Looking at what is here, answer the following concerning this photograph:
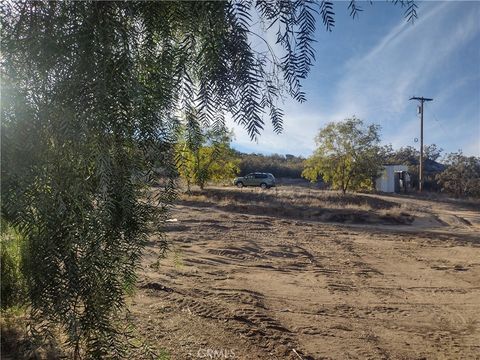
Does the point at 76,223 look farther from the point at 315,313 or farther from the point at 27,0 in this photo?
the point at 315,313

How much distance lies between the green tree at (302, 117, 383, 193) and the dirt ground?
1883 centimetres

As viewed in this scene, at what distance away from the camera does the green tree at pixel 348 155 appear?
3547 cm

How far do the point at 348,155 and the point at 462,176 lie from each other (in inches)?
495

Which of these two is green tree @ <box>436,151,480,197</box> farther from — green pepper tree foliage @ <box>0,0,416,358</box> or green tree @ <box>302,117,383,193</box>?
green pepper tree foliage @ <box>0,0,416,358</box>

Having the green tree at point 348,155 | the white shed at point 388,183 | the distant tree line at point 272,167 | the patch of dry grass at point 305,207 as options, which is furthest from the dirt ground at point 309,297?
the distant tree line at point 272,167

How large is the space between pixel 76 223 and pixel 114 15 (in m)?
1.00

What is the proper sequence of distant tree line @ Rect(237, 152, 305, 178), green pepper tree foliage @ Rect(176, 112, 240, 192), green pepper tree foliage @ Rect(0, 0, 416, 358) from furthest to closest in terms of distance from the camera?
distant tree line @ Rect(237, 152, 305, 178), green pepper tree foliage @ Rect(176, 112, 240, 192), green pepper tree foliage @ Rect(0, 0, 416, 358)

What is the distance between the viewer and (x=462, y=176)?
40.3 metres

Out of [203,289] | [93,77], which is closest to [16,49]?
[93,77]

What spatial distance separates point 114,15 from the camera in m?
1.96

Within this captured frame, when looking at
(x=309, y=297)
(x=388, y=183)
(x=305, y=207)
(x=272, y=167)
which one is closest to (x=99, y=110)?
(x=309, y=297)

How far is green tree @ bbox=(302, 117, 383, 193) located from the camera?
35469mm

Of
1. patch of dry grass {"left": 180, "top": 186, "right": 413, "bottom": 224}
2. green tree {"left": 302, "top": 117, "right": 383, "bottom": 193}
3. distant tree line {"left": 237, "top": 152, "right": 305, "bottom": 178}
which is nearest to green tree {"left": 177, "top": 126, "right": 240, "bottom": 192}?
patch of dry grass {"left": 180, "top": 186, "right": 413, "bottom": 224}

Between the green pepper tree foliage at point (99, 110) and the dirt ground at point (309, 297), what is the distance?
0.98 metres
